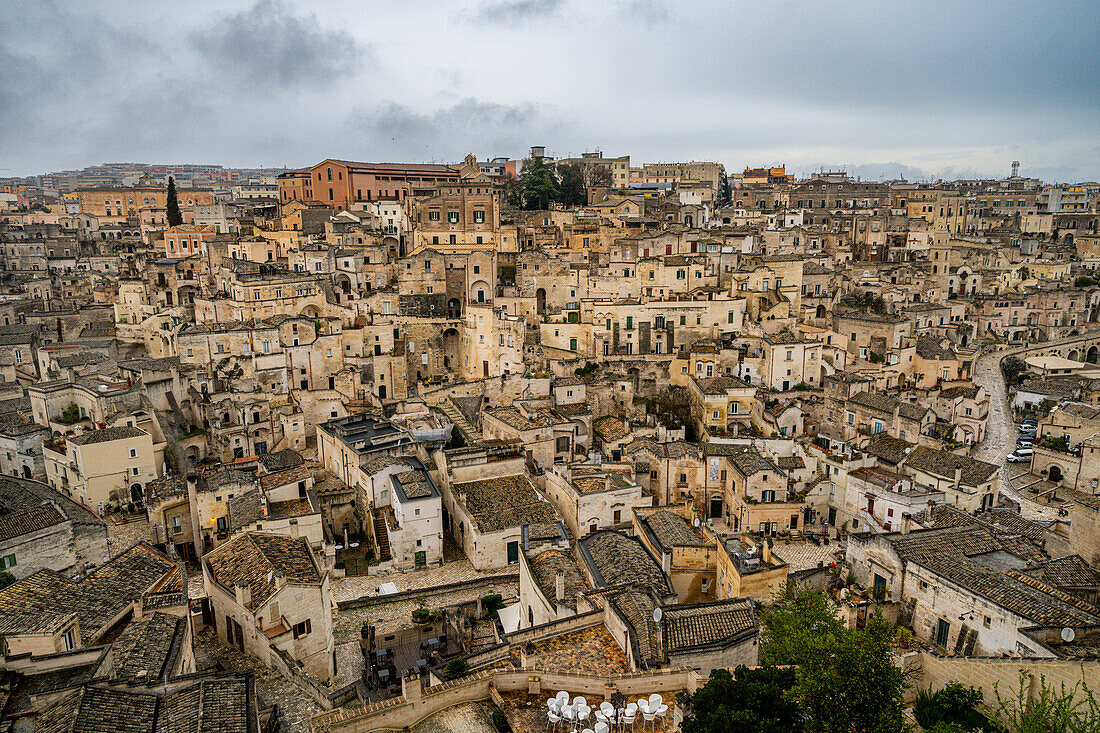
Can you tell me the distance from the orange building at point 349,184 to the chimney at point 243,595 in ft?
176

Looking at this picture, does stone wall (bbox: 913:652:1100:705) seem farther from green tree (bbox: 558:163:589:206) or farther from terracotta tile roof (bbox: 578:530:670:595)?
green tree (bbox: 558:163:589:206)

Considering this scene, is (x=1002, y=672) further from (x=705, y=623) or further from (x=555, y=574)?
(x=555, y=574)

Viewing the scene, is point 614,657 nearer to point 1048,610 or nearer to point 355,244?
point 1048,610

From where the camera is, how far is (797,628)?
1609 cm

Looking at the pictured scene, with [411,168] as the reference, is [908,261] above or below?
below

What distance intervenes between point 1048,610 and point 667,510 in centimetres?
1249

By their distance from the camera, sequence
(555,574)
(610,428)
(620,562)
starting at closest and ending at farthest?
(555,574) < (620,562) < (610,428)

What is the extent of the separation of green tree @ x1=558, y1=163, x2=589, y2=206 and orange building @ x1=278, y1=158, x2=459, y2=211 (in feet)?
48.4

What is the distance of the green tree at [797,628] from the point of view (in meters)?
14.4

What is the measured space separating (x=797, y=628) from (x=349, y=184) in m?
63.2

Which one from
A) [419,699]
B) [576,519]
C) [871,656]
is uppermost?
[871,656]

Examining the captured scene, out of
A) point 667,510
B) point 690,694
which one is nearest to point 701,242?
point 667,510

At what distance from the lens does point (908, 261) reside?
206ft

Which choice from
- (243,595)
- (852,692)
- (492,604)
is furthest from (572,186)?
(852,692)
